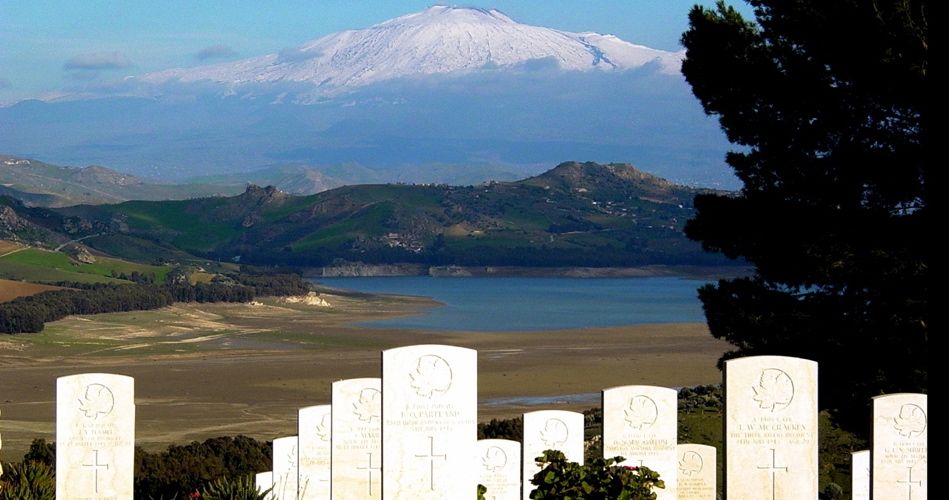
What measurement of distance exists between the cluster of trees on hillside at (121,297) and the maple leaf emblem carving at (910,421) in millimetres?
72932

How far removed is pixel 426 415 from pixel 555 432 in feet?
12.6

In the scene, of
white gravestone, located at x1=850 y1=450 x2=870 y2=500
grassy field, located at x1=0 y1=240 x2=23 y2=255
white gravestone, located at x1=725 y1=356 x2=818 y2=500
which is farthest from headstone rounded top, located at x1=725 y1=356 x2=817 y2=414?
grassy field, located at x1=0 y1=240 x2=23 y2=255

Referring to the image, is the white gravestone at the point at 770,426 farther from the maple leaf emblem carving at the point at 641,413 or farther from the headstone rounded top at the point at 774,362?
the maple leaf emblem carving at the point at 641,413

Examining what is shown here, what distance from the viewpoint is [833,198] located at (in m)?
21.8

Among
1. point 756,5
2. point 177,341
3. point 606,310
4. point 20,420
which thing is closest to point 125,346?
point 177,341

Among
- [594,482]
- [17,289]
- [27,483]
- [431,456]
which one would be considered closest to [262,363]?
[17,289]

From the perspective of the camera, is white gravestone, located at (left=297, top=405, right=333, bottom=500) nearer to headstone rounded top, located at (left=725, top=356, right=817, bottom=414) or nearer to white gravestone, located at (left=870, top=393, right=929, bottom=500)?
headstone rounded top, located at (left=725, top=356, right=817, bottom=414)

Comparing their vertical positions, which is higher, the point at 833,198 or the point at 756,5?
the point at 756,5

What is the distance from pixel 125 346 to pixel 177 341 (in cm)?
355

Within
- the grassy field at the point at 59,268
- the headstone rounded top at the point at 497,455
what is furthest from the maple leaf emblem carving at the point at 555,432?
the grassy field at the point at 59,268

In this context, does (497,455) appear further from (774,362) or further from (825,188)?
(825,188)

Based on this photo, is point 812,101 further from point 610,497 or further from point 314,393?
point 314,393

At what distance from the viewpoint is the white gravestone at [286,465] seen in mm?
16156

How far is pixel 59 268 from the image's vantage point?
391 feet
